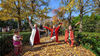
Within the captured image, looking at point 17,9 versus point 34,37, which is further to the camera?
point 17,9

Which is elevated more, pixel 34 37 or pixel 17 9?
pixel 17 9

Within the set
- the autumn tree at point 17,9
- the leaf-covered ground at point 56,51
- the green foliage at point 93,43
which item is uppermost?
the autumn tree at point 17,9

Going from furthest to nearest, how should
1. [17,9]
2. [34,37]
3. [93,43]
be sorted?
[17,9], [34,37], [93,43]

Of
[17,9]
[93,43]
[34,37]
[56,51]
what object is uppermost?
[17,9]

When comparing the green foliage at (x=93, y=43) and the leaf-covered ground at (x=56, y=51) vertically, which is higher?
the green foliage at (x=93, y=43)

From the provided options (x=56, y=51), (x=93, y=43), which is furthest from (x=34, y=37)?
(x=93, y=43)

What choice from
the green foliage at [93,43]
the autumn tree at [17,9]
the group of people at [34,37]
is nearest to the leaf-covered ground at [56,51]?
the green foliage at [93,43]

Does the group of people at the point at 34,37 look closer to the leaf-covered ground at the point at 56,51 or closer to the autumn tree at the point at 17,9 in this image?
the leaf-covered ground at the point at 56,51

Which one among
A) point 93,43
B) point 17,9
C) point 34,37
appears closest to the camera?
point 93,43

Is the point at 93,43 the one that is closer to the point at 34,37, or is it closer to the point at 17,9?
the point at 34,37

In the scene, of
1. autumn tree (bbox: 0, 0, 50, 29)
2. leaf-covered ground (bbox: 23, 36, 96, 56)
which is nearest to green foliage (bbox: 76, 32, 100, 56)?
leaf-covered ground (bbox: 23, 36, 96, 56)

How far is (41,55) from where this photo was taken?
3416mm

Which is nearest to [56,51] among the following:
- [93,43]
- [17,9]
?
[93,43]

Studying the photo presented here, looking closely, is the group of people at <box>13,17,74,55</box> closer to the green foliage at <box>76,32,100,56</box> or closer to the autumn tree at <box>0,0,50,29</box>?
the green foliage at <box>76,32,100,56</box>
